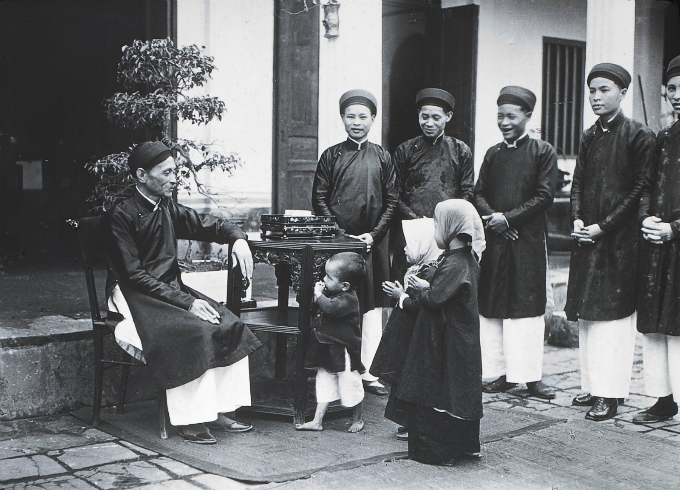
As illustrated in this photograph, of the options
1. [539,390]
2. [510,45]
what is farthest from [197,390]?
[510,45]

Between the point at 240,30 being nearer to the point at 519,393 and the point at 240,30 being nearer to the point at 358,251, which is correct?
the point at 358,251

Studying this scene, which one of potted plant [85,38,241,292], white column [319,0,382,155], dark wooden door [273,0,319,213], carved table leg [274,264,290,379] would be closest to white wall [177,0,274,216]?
dark wooden door [273,0,319,213]

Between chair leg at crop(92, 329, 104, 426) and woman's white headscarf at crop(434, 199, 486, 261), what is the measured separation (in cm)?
202

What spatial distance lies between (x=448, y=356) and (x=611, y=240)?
164 cm

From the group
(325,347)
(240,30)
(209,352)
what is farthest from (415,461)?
(240,30)

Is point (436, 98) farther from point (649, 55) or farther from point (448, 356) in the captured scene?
point (649, 55)

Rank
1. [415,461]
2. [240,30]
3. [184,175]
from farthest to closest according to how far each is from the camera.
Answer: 1. [240,30]
2. [184,175]
3. [415,461]

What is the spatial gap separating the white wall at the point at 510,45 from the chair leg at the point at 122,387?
611 centimetres

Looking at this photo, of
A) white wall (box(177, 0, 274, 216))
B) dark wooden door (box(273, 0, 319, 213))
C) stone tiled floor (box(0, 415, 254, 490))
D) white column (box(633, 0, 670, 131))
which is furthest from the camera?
white column (box(633, 0, 670, 131))

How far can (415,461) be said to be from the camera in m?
4.17

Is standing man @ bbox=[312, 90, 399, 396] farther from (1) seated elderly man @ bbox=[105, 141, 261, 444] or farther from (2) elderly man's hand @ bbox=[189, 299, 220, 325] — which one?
(2) elderly man's hand @ bbox=[189, 299, 220, 325]

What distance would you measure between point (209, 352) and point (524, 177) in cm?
246

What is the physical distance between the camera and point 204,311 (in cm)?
446

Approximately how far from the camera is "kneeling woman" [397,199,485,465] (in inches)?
162
